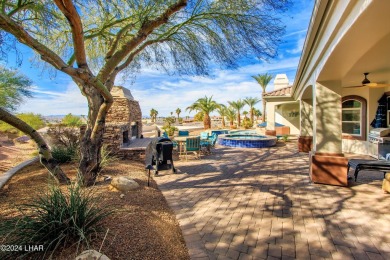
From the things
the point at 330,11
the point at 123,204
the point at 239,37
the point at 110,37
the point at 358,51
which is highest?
the point at 110,37

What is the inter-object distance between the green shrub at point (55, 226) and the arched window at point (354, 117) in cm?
1203

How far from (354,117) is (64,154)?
42.8ft

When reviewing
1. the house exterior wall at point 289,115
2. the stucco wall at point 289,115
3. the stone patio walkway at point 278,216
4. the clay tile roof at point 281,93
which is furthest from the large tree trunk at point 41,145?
the stucco wall at point 289,115

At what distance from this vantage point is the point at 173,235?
3242 millimetres

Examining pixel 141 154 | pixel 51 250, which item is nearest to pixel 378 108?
pixel 141 154

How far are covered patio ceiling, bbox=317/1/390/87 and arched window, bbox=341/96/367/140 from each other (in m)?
3.83

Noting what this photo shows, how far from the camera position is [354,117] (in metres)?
10.8

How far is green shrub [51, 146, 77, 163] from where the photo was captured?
24.0 feet

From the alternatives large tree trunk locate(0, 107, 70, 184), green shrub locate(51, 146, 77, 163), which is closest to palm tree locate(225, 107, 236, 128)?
green shrub locate(51, 146, 77, 163)

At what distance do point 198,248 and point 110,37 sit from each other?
7376mm

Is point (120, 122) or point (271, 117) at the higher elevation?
point (271, 117)

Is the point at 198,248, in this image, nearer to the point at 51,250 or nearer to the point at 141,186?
the point at 51,250

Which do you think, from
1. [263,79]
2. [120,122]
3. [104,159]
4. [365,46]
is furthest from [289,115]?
[104,159]

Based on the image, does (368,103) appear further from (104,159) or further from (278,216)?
(104,159)
